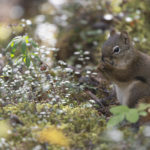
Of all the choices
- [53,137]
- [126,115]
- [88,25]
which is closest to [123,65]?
[126,115]

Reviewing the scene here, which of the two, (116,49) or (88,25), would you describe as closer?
(116,49)

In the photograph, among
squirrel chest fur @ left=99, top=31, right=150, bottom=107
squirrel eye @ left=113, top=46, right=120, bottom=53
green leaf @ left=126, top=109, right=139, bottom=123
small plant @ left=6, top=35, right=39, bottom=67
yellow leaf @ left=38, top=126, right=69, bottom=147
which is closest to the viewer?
green leaf @ left=126, top=109, right=139, bottom=123

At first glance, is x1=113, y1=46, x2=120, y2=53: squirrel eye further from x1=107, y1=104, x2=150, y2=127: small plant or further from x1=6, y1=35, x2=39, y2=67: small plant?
x1=107, y1=104, x2=150, y2=127: small plant

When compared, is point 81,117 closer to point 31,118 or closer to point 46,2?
point 31,118

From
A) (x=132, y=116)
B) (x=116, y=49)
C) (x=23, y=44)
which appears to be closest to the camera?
(x=132, y=116)

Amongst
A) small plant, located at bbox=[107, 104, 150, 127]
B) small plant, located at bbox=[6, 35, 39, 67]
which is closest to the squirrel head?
small plant, located at bbox=[6, 35, 39, 67]

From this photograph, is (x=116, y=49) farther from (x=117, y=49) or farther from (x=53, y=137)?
A: (x=53, y=137)
